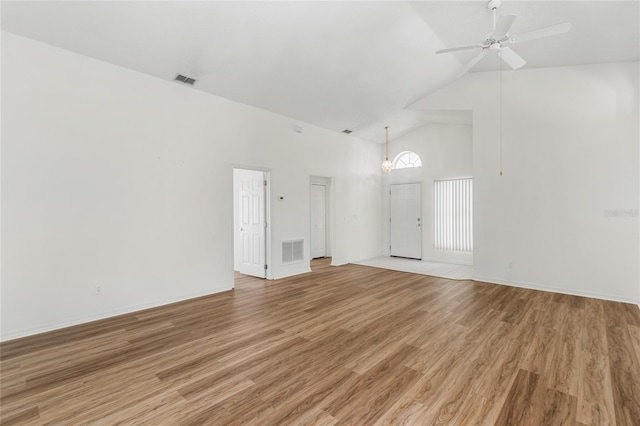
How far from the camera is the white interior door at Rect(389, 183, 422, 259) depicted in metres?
7.87

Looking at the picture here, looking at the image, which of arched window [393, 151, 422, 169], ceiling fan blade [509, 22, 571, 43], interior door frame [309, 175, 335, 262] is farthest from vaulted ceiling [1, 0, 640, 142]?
arched window [393, 151, 422, 169]

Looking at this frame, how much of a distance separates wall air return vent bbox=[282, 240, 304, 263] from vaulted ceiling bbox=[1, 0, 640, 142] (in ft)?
9.08

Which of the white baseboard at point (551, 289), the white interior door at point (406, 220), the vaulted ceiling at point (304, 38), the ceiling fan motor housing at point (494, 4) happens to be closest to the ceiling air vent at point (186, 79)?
the vaulted ceiling at point (304, 38)

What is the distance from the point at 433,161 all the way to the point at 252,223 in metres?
5.02

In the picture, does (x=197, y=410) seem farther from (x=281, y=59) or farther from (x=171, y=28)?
(x=281, y=59)

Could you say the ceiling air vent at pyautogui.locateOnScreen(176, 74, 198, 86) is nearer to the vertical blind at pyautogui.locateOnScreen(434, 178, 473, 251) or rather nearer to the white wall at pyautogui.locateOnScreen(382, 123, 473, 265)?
the white wall at pyautogui.locateOnScreen(382, 123, 473, 265)

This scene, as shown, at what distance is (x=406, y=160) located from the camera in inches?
323

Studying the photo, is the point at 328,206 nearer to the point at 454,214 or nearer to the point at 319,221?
the point at 319,221

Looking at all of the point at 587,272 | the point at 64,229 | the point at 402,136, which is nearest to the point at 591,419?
the point at 587,272

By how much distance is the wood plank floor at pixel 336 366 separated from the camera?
1.96 m

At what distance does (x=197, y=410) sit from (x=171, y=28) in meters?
3.91

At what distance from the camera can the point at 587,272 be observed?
4684 millimetres

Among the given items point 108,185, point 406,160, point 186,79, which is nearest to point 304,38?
point 186,79

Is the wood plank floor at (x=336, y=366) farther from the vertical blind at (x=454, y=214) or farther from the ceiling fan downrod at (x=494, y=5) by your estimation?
the ceiling fan downrod at (x=494, y=5)
